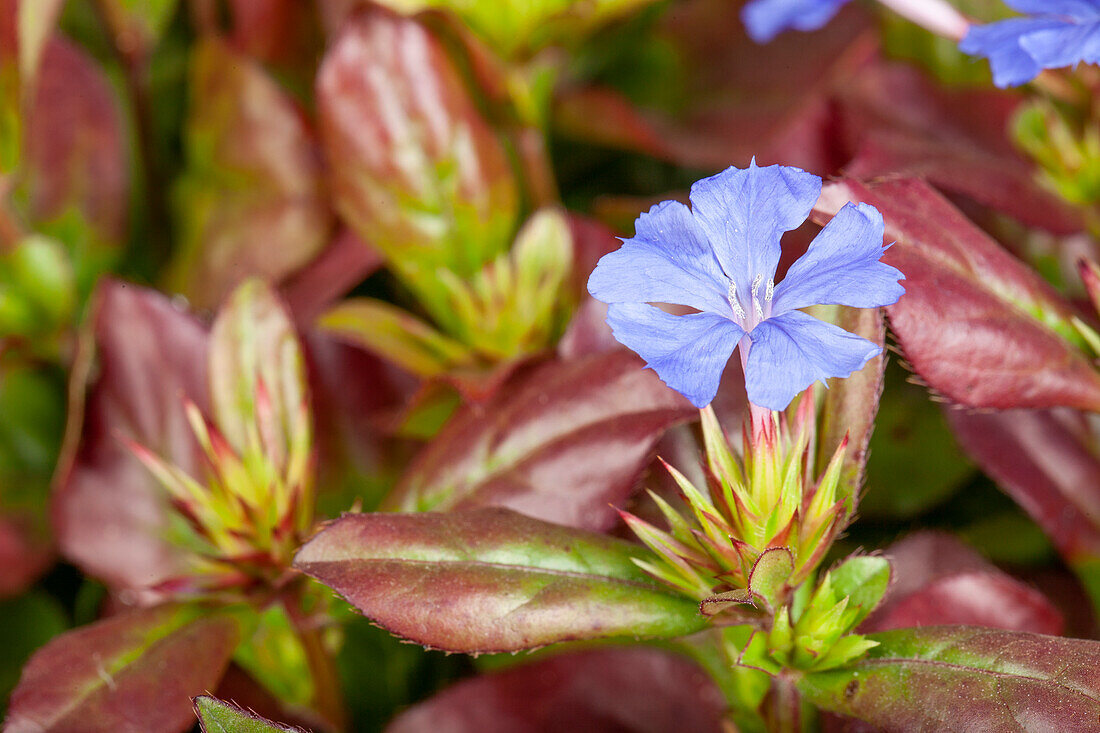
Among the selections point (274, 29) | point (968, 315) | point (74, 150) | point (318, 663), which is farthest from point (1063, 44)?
point (74, 150)

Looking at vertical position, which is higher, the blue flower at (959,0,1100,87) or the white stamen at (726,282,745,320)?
the blue flower at (959,0,1100,87)

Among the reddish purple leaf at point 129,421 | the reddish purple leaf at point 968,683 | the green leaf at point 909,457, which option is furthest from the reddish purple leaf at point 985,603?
the reddish purple leaf at point 129,421

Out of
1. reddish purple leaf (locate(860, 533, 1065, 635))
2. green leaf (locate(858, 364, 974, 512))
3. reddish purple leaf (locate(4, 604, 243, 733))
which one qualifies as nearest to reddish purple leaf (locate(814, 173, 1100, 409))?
reddish purple leaf (locate(860, 533, 1065, 635))

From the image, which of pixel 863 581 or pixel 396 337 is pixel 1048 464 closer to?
pixel 863 581

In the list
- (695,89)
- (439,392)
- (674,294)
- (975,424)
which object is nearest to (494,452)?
(439,392)

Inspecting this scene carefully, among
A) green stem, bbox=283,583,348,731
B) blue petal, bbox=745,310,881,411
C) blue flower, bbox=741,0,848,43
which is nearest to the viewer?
blue petal, bbox=745,310,881,411

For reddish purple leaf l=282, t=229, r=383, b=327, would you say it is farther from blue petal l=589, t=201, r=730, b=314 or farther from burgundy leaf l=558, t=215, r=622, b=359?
blue petal l=589, t=201, r=730, b=314

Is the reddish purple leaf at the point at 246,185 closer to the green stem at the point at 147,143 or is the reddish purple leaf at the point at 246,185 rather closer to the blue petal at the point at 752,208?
the green stem at the point at 147,143

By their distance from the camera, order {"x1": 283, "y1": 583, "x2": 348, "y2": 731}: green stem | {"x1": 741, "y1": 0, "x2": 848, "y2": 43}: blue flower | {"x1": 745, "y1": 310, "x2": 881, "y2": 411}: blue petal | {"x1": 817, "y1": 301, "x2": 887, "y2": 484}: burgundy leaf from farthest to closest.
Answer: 1. {"x1": 741, "y1": 0, "x2": 848, "y2": 43}: blue flower
2. {"x1": 283, "y1": 583, "x2": 348, "y2": 731}: green stem
3. {"x1": 817, "y1": 301, "x2": 887, "y2": 484}: burgundy leaf
4. {"x1": 745, "y1": 310, "x2": 881, "y2": 411}: blue petal
